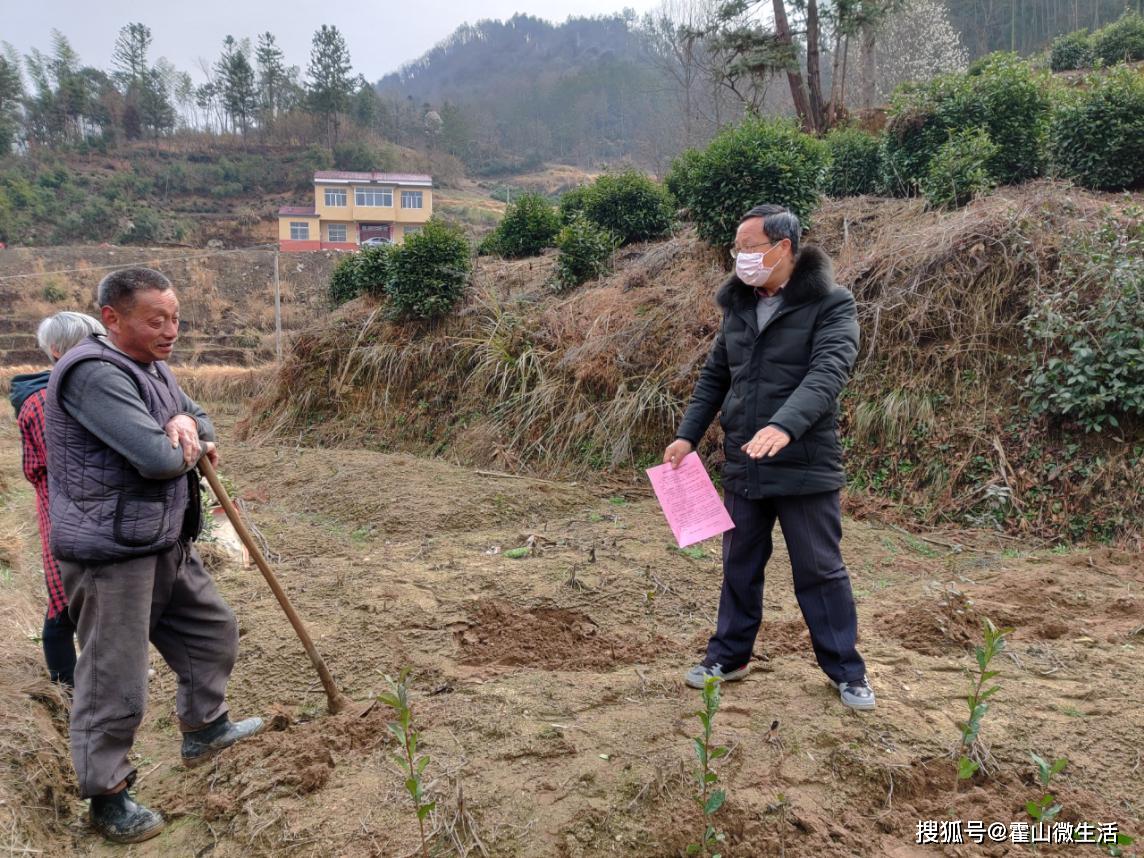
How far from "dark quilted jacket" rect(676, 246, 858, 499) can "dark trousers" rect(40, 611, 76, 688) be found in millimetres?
2900

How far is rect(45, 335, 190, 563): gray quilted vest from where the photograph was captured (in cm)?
232

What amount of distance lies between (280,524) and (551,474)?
92.1 inches

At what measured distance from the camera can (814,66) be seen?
563 inches

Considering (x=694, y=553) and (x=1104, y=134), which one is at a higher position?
(x=1104, y=134)

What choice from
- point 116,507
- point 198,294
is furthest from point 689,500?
point 198,294

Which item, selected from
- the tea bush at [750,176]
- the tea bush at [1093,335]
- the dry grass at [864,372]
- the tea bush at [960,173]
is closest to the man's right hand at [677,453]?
the dry grass at [864,372]

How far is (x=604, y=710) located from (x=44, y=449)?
2438 mm

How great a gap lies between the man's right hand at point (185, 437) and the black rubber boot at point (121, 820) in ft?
3.66

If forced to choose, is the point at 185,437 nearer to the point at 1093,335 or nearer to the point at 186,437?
the point at 186,437

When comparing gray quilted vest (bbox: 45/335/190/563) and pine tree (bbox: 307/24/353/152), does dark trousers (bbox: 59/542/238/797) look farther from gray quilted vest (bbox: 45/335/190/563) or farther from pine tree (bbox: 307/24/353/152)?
pine tree (bbox: 307/24/353/152)

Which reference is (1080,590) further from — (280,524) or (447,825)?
(280,524)

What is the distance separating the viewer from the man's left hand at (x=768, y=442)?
8.42 feet

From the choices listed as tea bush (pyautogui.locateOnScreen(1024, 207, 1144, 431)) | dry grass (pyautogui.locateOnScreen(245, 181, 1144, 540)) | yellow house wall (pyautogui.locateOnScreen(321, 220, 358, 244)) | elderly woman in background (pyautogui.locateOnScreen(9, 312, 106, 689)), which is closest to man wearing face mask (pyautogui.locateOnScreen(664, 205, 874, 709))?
elderly woman in background (pyautogui.locateOnScreen(9, 312, 106, 689))

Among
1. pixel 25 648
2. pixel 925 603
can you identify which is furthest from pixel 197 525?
pixel 925 603
